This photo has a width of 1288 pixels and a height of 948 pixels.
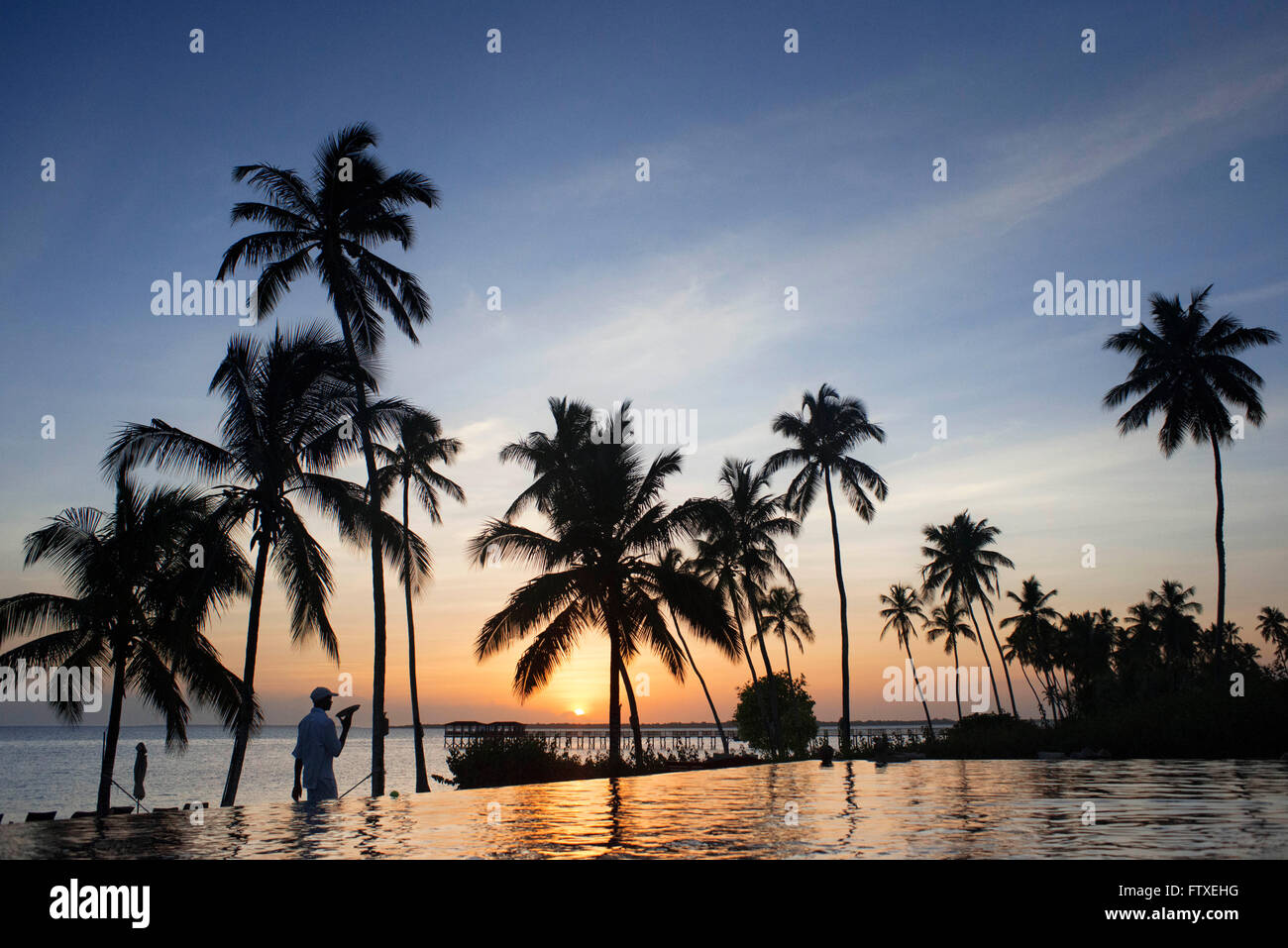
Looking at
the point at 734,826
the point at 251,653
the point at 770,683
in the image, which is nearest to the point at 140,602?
the point at 251,653

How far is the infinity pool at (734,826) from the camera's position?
584cm

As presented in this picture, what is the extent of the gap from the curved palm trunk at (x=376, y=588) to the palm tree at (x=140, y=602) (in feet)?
10.8

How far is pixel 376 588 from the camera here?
Answer: 2386cm

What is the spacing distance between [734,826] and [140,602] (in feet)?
73.8

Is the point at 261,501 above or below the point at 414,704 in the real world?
above

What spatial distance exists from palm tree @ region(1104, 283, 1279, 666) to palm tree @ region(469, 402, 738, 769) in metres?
23.7

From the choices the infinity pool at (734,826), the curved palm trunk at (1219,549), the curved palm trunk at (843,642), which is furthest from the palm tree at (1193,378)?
the infinity pool at (734,826)

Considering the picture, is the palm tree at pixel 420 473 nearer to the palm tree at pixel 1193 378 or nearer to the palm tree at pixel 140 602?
the palm tree at pixel 140 602

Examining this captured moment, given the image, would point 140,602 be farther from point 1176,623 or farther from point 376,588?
point 1176,623

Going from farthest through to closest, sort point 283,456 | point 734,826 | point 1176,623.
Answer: point 1176,623, point 283,456, point 734,826

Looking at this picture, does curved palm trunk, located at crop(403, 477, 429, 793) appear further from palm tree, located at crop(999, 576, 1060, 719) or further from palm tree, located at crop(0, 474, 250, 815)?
palm tree, located at crop(999, 576, 1060, 719)

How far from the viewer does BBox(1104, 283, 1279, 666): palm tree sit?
1426 inches
